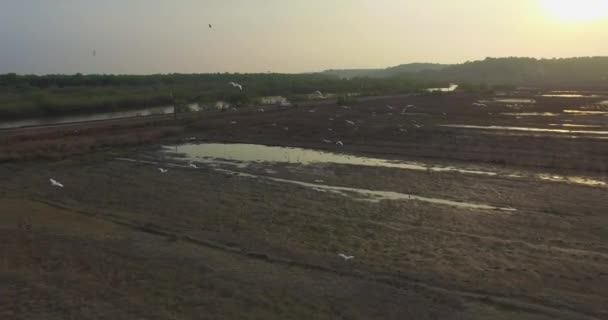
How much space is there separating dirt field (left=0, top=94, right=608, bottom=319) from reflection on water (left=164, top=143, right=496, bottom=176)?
895 millimetres

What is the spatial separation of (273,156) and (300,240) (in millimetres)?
12468

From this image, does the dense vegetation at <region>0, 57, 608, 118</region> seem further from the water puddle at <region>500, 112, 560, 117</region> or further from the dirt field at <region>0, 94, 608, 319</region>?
the dirt field at <region>0, 94, 608, 319</region>

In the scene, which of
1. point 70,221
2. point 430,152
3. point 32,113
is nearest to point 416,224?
point 70,221

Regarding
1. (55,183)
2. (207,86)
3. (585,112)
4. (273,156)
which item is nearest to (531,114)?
(585,112)

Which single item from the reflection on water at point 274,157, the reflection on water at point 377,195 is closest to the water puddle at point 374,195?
the reflection on water at point 377,195

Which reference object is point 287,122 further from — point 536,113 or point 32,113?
point 32,113

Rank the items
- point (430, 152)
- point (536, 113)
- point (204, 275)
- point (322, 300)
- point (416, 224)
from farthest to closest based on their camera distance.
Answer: point (536, 113)
point (430, 152)
point (416, 224)
point (204, 275)
point (322, 300)

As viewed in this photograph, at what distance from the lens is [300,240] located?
10.3 metres

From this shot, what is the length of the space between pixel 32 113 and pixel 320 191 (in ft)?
121

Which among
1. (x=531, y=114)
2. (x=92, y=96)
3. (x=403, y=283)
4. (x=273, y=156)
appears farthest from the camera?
(x=92, y=96)

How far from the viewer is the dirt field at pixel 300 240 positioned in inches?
286

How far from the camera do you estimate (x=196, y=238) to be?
10375mm

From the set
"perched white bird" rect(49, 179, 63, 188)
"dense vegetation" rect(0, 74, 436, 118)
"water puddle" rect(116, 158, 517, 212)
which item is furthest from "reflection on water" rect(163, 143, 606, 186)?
"dense vegetation" rect(0, 74, 436, 118)

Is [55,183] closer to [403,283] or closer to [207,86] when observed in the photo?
[403,283]
